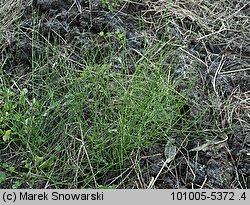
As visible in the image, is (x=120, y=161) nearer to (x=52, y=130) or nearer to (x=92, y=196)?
(x=92, y=196)

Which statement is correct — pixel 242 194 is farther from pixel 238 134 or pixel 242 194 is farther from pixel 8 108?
pixel 8 108

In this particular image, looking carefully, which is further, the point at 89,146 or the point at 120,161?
the point at 89,146

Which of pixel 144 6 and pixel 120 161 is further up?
pixel 144 6

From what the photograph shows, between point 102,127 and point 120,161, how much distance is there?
0.19 metres

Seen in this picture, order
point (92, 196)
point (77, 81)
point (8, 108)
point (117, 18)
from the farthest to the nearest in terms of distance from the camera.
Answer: point (117, 18) < point (77, 81) < point (8, 108) < point (92, 196)

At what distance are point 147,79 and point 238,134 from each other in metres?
0.46

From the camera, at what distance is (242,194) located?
1.58 meters

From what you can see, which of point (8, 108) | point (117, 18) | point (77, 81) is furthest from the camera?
point (117, 18)

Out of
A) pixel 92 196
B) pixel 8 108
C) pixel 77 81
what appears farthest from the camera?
pixel 77 81

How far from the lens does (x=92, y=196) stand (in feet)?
5.06

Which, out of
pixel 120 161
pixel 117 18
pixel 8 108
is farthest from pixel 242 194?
pixel 117 18

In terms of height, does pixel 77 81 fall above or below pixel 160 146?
above

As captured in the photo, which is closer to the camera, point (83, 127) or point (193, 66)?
point (83, 127)

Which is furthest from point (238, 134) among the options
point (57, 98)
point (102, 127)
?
point (57, 98)
